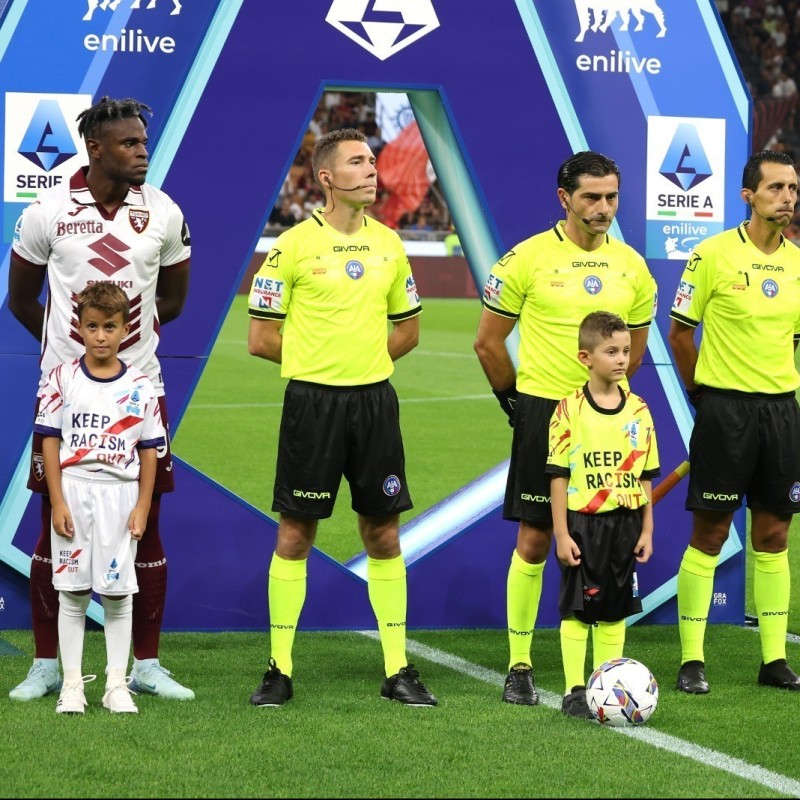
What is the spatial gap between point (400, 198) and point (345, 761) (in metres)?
28.4

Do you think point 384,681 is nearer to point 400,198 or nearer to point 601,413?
point 601,413

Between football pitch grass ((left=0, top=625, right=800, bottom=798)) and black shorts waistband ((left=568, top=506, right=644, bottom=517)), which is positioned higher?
black shorts waistband ((left=568, top=506, right=644, bottom=517))

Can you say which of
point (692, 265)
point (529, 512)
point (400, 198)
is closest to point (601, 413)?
point (529, 512)

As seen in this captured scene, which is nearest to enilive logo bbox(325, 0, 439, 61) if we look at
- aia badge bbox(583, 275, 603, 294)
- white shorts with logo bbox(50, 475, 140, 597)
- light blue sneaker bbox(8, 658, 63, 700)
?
aia badge bbox(583, 275, 603, 294)

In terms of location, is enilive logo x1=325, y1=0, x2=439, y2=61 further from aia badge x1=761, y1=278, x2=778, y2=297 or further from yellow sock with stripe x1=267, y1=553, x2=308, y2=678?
yellow sock with stripe x1=267, y1=553, x2=308, y2=678

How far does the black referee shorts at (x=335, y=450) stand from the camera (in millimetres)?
5254

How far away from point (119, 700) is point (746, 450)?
96.9 inches

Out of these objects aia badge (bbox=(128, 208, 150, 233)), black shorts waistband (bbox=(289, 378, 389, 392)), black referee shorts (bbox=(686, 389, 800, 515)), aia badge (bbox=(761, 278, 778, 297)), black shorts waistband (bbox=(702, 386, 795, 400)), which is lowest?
black referee shorts (bbox=(686, 389, 800, 515))

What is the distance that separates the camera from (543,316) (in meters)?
5.40

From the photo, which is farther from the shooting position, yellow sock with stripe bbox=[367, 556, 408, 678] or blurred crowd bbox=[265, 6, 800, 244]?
blurred crowd bbox=[265, 6, 800, 244]

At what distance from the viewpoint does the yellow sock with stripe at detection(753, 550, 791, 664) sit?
18.6 feet

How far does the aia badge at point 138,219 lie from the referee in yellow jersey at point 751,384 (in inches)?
79.6

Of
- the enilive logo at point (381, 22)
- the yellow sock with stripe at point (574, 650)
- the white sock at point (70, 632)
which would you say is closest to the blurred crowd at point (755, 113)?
the enilive logo at point (381, 22)

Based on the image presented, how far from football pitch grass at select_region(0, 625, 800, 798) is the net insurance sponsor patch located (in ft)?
4.73
